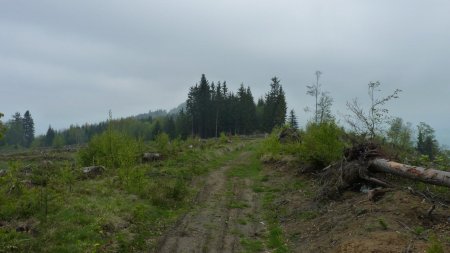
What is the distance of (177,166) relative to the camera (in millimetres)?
21422

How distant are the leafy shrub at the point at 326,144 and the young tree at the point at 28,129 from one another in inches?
4869

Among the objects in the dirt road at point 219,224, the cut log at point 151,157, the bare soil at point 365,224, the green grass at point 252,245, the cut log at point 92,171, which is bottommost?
the green grass at point 252,245

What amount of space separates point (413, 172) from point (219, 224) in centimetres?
567

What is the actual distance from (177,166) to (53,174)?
727 cm

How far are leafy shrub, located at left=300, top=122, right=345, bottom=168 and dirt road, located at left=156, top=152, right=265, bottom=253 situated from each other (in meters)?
3.40

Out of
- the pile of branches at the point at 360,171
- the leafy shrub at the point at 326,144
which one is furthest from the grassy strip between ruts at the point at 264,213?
the leafy shrub at the point at 326,144

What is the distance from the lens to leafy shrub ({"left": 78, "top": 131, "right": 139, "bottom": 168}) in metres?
19.4

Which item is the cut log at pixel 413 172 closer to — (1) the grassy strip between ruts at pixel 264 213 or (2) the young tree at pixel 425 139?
(1) the grassy strip between ruts at pixel 264 213

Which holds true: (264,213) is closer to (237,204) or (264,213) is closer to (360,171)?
(237,204)

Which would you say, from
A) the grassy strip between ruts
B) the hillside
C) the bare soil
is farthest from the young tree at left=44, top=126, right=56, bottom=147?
the bare soil

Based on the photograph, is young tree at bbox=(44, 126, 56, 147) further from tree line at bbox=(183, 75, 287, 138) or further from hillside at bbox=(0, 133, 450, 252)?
hillside at bbox=(0, 133, 450, 252)

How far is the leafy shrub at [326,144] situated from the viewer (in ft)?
54.2

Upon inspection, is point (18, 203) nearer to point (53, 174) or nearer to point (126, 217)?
point (126, 217)

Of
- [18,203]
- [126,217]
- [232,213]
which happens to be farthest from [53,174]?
[232,213]
